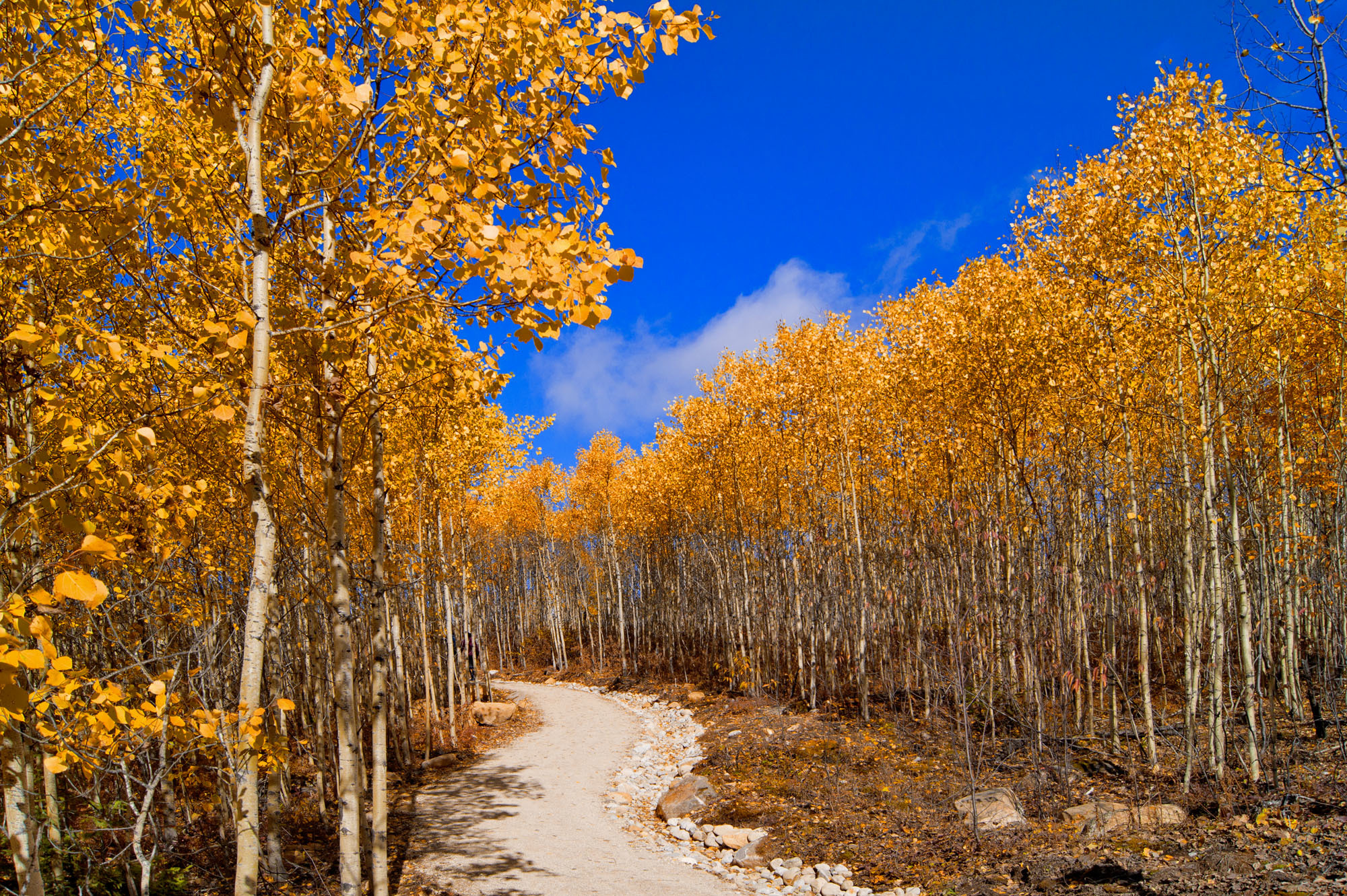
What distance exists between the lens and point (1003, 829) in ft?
25.7

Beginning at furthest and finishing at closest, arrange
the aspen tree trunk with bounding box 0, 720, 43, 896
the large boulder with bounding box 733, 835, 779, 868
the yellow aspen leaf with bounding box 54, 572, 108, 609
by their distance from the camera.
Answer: the large boulder with bounding box 733, 835, 779, 868 → the aspen tree trunk with bounding box 0, 720, 43, 896 → the yellow aspen leaf with bounding box 54, 572, 108, 609

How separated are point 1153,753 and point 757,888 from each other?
17.8 feet

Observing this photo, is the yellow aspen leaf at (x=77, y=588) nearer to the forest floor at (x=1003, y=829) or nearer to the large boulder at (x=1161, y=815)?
the forest floor at (x=1003, y=829)

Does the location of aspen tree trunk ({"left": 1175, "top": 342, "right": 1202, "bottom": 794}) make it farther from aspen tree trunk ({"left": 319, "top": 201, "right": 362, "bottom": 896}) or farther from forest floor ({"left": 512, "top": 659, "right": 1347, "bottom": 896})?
aspen tree trunk ({"left": 319, "top": 201, "right": 362, "bottom": 896})

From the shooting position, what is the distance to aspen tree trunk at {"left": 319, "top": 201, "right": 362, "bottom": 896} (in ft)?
14.0

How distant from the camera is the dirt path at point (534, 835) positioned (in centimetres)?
761

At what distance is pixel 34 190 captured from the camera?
316 cm

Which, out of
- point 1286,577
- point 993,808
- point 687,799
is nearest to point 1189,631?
point 1286,577

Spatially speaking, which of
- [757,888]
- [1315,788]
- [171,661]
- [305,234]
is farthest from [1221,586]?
[171,661]

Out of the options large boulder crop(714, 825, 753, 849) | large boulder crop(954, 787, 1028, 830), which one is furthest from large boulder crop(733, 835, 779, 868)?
large boulder crop(954, 787, 1028, 830)

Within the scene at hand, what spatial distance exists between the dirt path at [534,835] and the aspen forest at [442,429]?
4.10ft

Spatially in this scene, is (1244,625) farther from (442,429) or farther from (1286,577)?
(442,429)

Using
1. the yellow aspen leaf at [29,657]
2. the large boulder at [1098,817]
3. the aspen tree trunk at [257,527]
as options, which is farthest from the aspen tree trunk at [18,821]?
the large boulder at [1098,817]

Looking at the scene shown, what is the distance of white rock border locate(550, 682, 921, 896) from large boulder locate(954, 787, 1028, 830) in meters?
1.64
